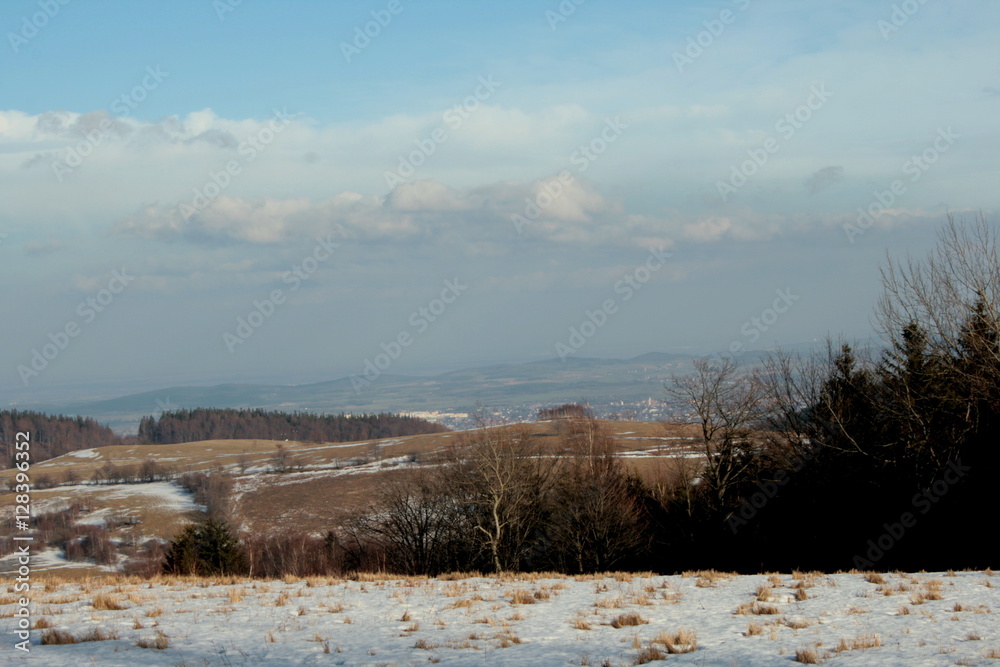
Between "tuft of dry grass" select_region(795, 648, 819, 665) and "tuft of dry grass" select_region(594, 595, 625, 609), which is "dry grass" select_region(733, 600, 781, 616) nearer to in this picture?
"tuft of dry grass" select_region(594, 595, 625, 609)

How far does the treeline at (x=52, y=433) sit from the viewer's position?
163 metres

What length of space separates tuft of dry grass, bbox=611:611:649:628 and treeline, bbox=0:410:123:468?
18248cm

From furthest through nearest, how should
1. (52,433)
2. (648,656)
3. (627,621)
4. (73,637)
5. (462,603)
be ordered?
(52,433) < (462,603) < (627,621) < (73,637) < (648,656)

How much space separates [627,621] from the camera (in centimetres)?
1088

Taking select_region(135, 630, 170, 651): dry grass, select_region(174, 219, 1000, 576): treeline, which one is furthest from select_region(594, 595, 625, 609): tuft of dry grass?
select_region(174, 219, 1000, 576): treeline

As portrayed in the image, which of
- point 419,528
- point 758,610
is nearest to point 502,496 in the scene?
point 419,528

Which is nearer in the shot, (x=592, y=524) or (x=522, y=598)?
(x=522, y=598)

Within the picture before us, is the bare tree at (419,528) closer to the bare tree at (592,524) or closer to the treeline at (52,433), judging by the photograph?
the bare tree at (592,524)

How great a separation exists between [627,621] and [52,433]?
210662 mm

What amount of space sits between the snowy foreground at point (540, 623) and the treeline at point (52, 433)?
17648 centimetres

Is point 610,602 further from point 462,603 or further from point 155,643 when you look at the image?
point 155,643

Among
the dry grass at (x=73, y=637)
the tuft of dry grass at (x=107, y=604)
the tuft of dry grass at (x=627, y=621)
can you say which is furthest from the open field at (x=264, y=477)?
the dry grass at (x=73, y=637)

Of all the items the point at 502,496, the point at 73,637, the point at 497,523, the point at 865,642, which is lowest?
the point at 497,523

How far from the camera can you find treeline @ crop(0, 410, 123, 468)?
16310cm
